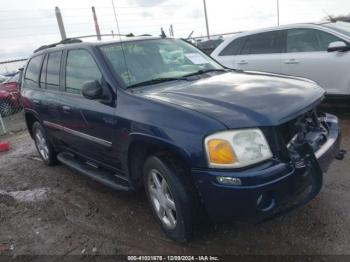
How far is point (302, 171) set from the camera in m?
2.83

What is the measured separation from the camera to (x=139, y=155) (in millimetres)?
3553

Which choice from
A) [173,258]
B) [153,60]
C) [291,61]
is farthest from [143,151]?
[291,61]

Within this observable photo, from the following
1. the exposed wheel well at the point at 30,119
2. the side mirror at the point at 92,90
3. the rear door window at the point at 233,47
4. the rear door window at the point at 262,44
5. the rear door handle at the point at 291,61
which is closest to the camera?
the side mirror at the point at 92,90

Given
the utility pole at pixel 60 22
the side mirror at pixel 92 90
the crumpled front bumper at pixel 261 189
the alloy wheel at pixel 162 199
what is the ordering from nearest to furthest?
the crumpled front bumper at pixel 261 189
the alloy wheel at pixel 162 199
the side mirror at pixel 92 90
the utility pole at pixel 60 22

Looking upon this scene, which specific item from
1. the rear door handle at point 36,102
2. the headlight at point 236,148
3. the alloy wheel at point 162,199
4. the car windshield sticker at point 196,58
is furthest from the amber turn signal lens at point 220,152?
the rear door handle at point 36,102

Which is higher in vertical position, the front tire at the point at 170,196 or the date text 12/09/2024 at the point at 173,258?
the front tire at the point at 170,196

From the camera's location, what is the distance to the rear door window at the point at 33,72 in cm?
559

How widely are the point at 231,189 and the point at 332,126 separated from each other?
1.52 meters

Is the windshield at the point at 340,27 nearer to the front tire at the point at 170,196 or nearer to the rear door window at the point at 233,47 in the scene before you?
the rear door window at the point at 233,47

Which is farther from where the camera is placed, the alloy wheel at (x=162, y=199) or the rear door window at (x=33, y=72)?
the rear door window at (x=33, y=72)

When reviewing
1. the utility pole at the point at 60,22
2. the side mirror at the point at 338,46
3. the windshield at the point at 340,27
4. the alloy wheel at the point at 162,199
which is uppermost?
the utility pole at the point at 60,22

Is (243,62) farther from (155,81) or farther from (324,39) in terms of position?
(155,81)

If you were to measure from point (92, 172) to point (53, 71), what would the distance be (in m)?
1.53

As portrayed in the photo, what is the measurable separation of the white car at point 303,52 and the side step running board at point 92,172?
13.4 ft
